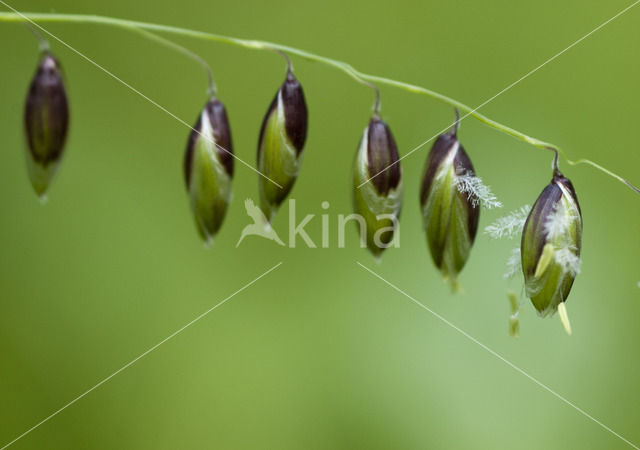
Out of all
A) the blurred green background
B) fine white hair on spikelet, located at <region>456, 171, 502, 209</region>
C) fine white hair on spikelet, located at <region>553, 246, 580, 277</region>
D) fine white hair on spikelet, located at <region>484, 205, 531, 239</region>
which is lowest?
the blurred green background

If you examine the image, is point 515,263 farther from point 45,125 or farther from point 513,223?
point 45,125

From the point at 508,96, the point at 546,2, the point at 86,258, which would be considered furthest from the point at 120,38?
the point at 546,2

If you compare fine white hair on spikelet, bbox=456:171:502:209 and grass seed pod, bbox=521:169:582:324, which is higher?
fine white hair on spikelet, bbox=456:171:502:209

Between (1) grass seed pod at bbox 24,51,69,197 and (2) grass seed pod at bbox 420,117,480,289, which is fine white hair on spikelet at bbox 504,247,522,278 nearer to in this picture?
(2) grass seed pod at bbox 420,117,480,289

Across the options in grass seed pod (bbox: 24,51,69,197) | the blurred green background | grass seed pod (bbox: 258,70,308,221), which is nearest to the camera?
grass seed pod (bbox: 24,51,69,197)

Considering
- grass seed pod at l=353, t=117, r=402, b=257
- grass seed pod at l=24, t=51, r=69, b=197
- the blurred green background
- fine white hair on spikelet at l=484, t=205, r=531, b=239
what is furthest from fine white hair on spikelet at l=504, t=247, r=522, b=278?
the blurred green background

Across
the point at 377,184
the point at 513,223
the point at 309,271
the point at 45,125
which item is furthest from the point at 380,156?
the point at 309,271
